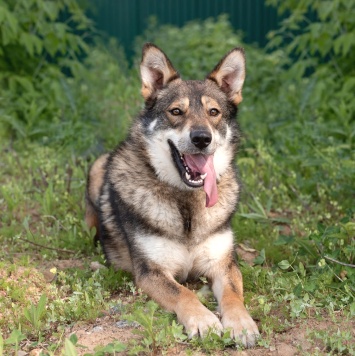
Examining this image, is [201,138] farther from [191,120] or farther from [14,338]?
[14,338]

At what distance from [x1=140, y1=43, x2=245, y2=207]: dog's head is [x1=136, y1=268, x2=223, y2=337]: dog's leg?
62cm

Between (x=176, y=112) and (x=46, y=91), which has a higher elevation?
(x=176, y=112)

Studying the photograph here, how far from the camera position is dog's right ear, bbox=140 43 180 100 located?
4.67 m

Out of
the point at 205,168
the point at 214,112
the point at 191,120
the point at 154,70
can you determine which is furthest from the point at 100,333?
the point at 154,70

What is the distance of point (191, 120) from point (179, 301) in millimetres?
1206

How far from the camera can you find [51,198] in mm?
5914

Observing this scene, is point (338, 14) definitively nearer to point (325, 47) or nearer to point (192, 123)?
point (325, 47)

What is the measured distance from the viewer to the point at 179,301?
3994 mm

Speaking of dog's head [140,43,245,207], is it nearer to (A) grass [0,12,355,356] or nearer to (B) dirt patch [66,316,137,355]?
(A) grass [0,12,355,356]

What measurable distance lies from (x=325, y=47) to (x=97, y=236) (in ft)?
13.0

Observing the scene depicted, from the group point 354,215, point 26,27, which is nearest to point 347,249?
point 354,215

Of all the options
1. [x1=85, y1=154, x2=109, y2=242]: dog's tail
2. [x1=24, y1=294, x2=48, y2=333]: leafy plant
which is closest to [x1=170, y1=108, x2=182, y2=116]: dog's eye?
[x1=85, y1=154, x2=109, y2=242]: dog's tail

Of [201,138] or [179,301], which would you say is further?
[201,138]

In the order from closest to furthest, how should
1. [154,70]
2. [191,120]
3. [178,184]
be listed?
[191,120] → [178,184] → [154,70]
